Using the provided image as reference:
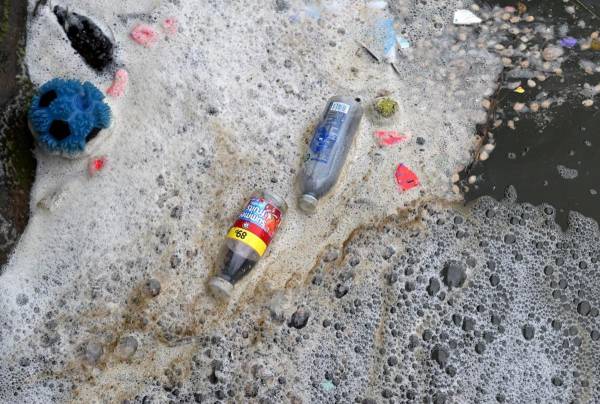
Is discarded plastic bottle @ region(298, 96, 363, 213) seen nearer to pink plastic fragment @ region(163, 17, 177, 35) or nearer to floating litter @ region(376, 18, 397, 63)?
floating litter @ region(376, 18, 397, 63)

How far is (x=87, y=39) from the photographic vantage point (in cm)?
222

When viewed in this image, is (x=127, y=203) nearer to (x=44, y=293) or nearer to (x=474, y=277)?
(x=44, y=293)

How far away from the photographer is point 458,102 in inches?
93.5

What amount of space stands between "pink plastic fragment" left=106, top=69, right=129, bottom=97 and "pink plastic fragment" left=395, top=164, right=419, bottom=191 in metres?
1.03

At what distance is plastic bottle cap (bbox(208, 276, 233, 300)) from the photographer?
2.00m

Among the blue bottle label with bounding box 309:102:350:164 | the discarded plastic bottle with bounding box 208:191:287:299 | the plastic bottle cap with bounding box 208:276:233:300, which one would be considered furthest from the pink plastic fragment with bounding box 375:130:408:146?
the plastic bottle cap with bounding box 208:276:233:300

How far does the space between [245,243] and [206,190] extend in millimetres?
278

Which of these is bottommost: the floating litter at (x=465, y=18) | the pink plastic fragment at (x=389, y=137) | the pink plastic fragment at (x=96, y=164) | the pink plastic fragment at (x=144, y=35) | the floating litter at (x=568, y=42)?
the pink plastic fragment at (x=389, y=137)

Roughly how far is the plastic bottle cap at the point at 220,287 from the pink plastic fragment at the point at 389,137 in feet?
2.56

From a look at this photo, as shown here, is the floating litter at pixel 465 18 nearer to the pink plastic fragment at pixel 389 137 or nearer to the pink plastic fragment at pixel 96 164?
the pink plastic fragment at pixel 389 137

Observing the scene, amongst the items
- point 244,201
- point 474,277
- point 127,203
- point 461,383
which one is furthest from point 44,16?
point 461,383

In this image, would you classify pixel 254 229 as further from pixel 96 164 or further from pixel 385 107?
pixel 385 107

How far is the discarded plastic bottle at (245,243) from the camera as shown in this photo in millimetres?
2012

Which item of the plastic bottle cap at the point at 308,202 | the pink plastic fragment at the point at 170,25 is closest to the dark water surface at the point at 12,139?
the pink plastic fragment at the point at 170,25
